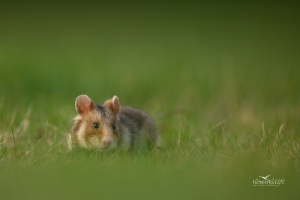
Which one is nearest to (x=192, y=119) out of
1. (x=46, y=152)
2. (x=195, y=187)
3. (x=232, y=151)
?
(x=232, y=151)

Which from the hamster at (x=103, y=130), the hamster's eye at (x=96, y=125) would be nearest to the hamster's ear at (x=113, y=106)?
the hamster at (x=103, y=130)

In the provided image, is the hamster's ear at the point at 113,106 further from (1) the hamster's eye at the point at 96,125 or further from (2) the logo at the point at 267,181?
(2) the logo at the point at 267,181

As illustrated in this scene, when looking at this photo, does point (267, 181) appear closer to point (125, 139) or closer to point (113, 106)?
point (125, 139)

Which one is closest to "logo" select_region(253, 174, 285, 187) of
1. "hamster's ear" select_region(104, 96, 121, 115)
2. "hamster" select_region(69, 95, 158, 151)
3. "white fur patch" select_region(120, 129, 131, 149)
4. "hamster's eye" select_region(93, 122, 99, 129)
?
"hamster" select_region(69, 95, 158, 151)

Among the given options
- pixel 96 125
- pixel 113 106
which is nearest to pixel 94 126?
pixel 96 125

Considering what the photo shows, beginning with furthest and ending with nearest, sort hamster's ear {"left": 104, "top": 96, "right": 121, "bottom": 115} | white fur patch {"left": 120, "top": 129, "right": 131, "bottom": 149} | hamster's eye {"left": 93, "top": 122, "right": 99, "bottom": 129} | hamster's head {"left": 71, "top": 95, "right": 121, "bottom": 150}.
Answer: hamster's ear {"left": 104, "top": 96, "right": 121, "bottom": 115}
white fur patch {"left": 120, "top": 129, "right": 131, "bottom": 149}
hamster's eye {"left": 93, "top": 122, "right": 99, "bottom": 129}
hamster's head {"left": 71, "top": 95, "right": 121, "bottom": 150}

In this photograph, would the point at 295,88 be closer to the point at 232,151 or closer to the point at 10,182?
the point at 232,151

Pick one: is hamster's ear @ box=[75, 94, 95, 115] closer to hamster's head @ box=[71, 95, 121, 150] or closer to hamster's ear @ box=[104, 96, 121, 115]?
hamster's head @ box=[71, 95, 121, 150]
